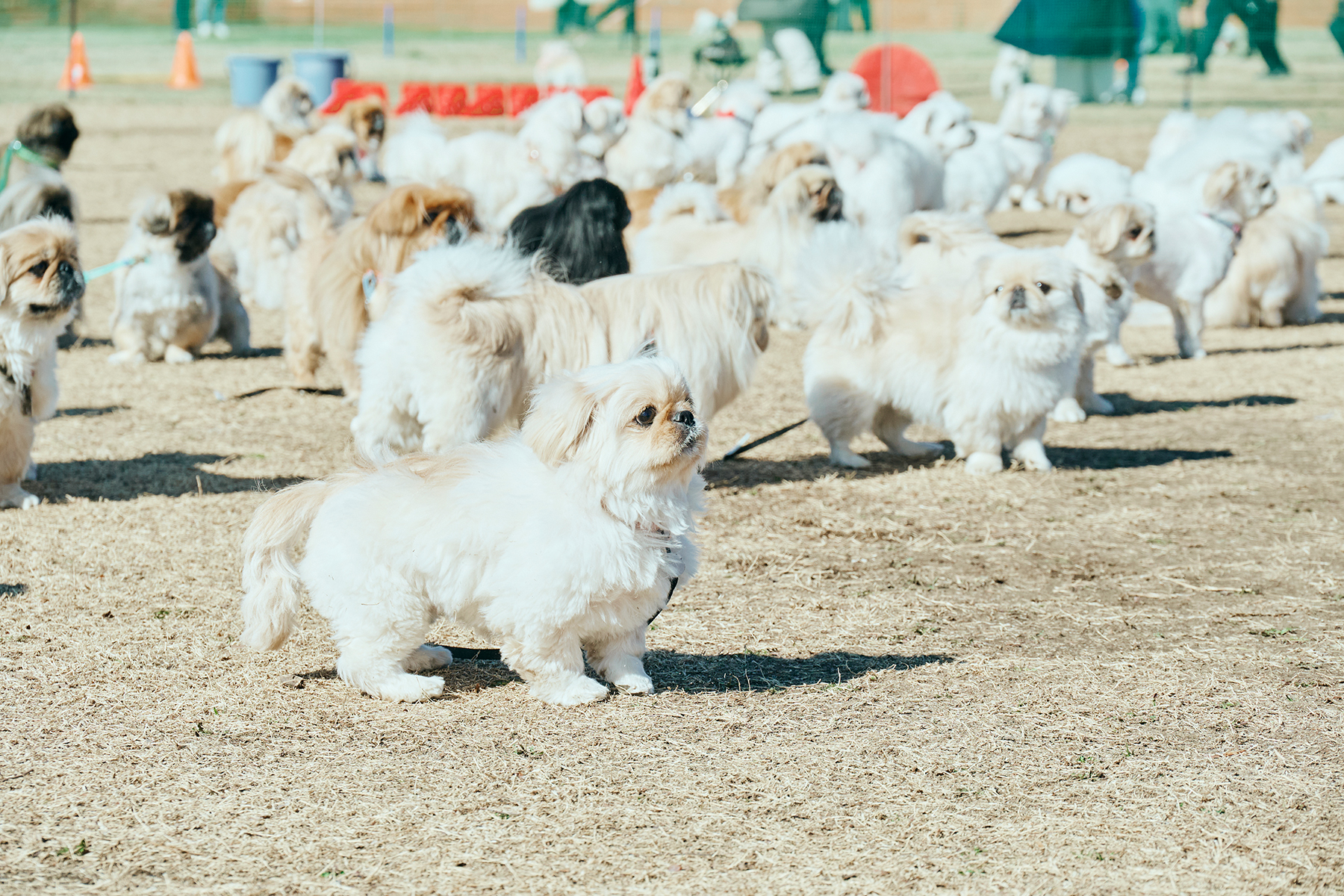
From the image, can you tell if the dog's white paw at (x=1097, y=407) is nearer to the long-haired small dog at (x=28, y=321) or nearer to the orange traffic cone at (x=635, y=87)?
the long-haired small dog at (x=28, y=321)

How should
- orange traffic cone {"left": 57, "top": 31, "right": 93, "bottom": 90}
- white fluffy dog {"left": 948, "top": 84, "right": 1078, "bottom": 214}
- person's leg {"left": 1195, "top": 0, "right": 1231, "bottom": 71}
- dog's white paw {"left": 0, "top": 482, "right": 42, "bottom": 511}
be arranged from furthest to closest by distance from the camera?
person's leg {"left": 1195, "top": 0, "right": 1231, "bottom": 71} < orange traffic cone {"left": 57, "top": 31, "right": 93, "bottom": 90} < white fluffy dog {"left": 948, "top": 84, "right": 1078, "bottom": 214} < dog's white paw {"left": 0, "top": 482, "right": 42, "bottom": 511}

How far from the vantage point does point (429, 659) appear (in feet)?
13.4

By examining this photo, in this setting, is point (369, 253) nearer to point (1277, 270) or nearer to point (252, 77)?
point (1277, 270)

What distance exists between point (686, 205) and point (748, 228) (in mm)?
683

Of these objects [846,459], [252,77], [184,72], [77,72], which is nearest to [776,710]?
[846,459]

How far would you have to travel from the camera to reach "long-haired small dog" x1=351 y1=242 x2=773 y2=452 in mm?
5602

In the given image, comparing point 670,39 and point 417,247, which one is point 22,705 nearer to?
point 417,247

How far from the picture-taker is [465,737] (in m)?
3.61

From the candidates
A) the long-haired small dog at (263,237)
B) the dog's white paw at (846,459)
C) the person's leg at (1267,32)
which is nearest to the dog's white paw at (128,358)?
the long-haired small dog at (263,237)

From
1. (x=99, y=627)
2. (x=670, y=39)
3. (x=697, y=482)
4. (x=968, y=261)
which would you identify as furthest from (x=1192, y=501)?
(x=670, y=39)

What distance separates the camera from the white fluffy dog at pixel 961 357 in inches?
255

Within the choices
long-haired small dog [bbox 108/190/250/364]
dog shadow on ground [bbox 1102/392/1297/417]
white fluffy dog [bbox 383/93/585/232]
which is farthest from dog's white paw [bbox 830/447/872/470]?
white fluffy dog [bbox 383/93/585/232]

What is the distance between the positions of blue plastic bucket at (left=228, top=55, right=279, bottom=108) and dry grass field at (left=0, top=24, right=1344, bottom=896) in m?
19.4

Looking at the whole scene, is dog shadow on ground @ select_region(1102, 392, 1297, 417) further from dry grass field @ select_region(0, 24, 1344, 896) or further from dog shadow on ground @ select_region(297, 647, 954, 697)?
dog shadow on ground @ select_region(297, 647, 954, 697)
